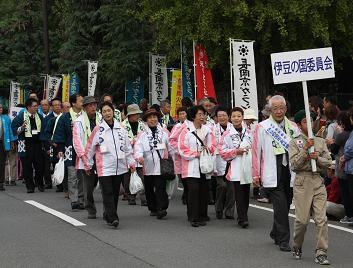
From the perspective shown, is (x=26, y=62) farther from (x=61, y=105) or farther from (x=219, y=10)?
(x=61, y=105)

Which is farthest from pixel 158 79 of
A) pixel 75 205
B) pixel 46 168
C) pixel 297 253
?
pixel 297 253

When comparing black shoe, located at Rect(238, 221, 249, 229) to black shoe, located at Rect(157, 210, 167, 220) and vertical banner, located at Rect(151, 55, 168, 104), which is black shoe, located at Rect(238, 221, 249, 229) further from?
vertical banner, located at Rect(151, 55, 168, 104)

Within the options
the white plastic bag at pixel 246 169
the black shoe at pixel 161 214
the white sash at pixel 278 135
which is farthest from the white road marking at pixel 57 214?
the white sash at pixel 278 135

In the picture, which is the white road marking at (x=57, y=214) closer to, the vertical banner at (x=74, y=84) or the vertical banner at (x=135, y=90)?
the vertical banner at (x=135, y=90)

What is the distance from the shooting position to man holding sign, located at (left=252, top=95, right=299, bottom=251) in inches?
325

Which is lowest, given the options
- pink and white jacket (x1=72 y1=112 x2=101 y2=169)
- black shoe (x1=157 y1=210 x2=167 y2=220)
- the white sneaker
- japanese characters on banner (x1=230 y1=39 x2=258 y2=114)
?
the white sneaker

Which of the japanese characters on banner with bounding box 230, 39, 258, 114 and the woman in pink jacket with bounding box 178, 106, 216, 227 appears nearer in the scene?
the woman in pink jacket with bounding box 178, 106, 216, 227

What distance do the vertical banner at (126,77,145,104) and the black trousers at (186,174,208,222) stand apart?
14430 mm

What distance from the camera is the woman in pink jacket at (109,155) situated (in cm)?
1010

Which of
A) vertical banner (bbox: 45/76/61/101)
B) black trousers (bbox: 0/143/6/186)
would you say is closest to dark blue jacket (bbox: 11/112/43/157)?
black trousers (bbox: 0/143/6/186)

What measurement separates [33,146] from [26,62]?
67.3 ft

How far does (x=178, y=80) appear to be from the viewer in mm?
21547

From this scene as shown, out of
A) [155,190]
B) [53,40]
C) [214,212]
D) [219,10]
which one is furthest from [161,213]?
[53,40]

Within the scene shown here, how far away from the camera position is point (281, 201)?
27.1 ft
